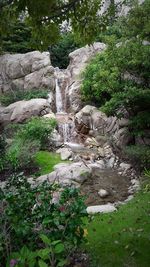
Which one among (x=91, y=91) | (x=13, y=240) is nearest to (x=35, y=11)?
(x=13, y=240)

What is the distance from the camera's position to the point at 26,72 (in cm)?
2127

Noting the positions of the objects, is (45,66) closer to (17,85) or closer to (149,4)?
(17,85)

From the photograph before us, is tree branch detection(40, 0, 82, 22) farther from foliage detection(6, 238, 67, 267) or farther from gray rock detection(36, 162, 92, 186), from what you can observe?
gray rock detection(36, 162, 92, 186)

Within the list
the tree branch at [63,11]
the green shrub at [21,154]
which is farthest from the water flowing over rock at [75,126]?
the tree branch at [63,11]

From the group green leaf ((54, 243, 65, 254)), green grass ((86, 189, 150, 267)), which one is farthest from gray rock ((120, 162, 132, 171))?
green leaf ((54, 243, 65, 254))

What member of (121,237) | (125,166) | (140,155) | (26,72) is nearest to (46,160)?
(125,166)

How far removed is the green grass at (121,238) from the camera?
5.11 metres

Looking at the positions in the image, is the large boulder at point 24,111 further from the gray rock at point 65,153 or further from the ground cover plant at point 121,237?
the ground cover plant at point 121,237

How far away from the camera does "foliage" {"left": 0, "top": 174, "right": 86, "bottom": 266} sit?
4.04m

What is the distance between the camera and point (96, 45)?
68.9ft

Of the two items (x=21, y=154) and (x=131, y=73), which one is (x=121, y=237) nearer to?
(x=21, y=154)

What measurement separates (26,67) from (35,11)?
1699cm

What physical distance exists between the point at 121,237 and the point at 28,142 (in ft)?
22.1

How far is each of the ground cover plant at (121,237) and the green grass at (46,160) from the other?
423 cm
